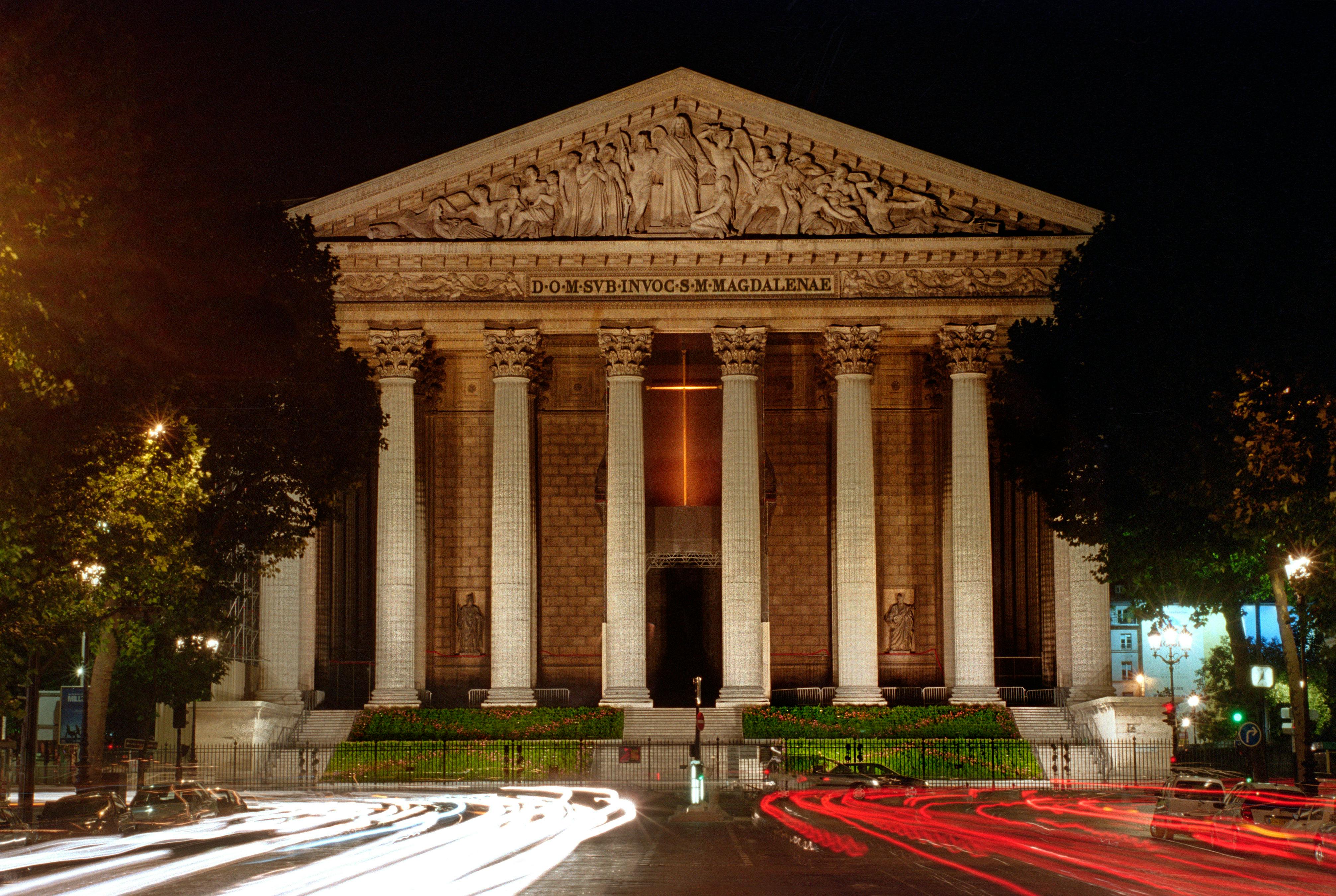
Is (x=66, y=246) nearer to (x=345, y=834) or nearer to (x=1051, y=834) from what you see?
(x=345, y=834)

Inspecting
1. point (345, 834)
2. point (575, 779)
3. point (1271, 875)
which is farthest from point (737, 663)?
point (1271, 875)

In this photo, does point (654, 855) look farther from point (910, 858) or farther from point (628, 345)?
point (628, 345)

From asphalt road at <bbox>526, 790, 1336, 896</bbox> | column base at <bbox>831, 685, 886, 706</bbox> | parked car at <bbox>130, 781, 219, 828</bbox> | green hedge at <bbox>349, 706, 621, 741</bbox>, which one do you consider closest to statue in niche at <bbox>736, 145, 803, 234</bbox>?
column base at <bbox>831, 685, 886, 706</bbox>

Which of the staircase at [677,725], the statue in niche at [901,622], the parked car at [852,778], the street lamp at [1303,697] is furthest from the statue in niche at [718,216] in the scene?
the street lamp at [1303,697]

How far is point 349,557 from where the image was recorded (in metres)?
55.5

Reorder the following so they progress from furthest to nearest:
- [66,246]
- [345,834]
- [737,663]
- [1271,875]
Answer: [737,663] → [345,834] → [66,246] → [1271,875]

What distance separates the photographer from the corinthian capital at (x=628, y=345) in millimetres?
50812

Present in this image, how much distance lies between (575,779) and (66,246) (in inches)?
1063

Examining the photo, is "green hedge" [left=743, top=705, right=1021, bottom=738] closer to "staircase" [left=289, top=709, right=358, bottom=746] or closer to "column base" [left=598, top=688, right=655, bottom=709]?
"column base" [left=598, top=688, right=655, bottom=709]

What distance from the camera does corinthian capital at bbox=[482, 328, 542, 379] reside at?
50938 millimetres

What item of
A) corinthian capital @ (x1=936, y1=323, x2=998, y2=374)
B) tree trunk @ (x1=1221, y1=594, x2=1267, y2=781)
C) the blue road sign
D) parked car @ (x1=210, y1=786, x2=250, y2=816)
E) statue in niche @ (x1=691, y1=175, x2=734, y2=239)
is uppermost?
statue in niche @ (x1=691, y1=175, x2=734, y2=239)

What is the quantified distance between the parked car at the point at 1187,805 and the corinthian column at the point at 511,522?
80.4ft

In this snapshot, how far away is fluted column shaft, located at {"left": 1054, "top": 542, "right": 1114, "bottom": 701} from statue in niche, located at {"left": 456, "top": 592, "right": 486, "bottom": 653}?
766 inches

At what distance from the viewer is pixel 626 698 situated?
5000cm
